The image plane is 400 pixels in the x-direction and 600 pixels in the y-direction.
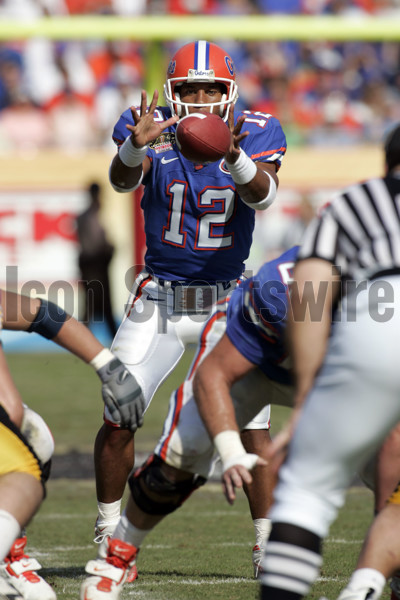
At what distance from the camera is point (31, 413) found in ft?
10.6

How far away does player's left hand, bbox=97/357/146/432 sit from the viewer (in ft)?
10.4

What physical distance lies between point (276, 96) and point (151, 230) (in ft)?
28.1

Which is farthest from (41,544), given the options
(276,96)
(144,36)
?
(276,96)

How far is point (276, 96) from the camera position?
12.5 meters

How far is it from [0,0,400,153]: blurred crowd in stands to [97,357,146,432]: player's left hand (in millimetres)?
8677

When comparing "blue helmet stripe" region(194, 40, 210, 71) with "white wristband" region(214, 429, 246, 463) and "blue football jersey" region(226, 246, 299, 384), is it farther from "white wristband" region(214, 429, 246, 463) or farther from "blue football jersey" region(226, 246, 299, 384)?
"white wristband" region(214, 429, 246, 463)

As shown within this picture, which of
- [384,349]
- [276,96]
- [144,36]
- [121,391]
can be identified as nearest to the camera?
[384,349]

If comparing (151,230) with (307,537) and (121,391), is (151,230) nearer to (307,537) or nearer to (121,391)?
(121,391)

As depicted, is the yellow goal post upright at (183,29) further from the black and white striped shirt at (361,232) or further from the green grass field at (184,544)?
the black and white striped shirt at (361,232)

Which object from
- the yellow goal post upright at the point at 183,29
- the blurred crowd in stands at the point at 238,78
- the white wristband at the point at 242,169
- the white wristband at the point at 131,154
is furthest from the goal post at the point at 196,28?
the white wristband at the point at 242,169

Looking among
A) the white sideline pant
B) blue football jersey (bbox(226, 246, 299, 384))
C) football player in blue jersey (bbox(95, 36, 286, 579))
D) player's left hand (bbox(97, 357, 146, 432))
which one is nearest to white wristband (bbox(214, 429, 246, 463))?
blue football jersey (bbox(226, 246, 299, 384))

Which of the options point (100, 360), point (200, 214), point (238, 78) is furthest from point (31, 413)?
point (238, 78)

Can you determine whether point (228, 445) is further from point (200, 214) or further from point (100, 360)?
point (200, 214)

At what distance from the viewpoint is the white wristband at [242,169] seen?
3768 mm
